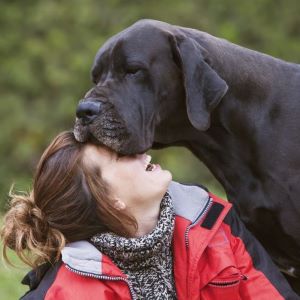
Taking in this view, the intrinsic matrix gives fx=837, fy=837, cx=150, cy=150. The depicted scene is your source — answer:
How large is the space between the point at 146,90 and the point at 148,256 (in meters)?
0.67

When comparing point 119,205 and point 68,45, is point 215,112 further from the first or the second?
point 68,45

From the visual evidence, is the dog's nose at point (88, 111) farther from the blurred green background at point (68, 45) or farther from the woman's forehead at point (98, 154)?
the blurred green background at point (68, 45)

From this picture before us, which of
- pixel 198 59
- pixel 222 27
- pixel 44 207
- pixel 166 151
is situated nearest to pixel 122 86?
pixel 198 59

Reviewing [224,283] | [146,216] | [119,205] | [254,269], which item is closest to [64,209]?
[119,205]

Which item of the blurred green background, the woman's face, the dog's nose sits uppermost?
the dog's nose

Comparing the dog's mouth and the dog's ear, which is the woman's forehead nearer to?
the dog's mouth

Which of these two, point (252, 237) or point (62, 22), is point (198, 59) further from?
point (62, 22)

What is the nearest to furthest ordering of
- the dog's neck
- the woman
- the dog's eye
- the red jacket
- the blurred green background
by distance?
1. the red jacket
2. the woman
3. the dog's eye
4. the dog's neck
5. the blurred green background

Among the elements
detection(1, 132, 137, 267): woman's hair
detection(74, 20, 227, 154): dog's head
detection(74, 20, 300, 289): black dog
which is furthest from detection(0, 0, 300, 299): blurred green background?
detection(1, 132, 137, 267): woman's hair

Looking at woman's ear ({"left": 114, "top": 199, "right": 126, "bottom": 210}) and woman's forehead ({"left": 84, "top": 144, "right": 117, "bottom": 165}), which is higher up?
woman's forehead ({"left": 84, "top": 144, "right": 117, "bottom": 165})

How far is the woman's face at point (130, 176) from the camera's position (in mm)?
3213

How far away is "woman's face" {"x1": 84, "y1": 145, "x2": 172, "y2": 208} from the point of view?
3213 mm

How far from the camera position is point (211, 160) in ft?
12.1

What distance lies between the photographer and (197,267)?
10.8 ft
